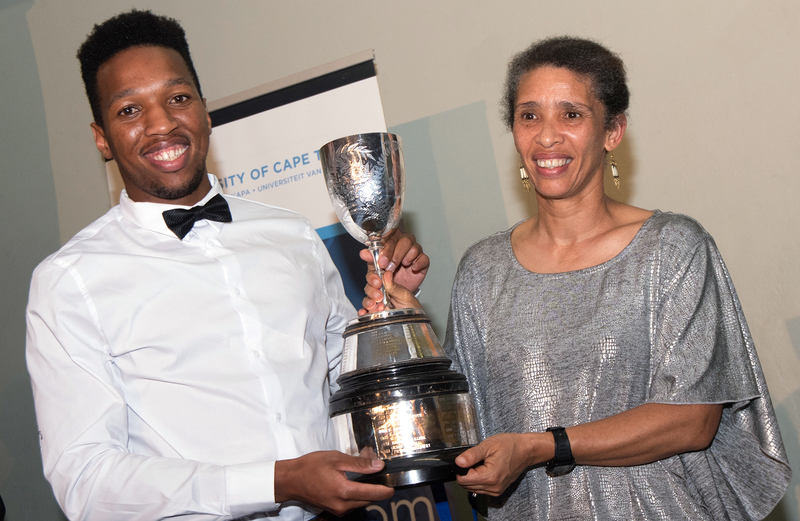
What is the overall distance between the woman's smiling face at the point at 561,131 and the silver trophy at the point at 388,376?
37cm

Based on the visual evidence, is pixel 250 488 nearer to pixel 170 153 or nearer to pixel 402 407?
pixel 402 407

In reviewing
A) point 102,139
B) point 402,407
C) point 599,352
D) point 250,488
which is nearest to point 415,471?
point 402,407

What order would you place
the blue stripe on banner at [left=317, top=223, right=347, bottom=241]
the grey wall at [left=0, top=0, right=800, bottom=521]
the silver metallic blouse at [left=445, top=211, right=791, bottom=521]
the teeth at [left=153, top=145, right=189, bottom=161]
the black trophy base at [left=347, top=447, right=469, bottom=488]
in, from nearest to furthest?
the black trophy base at [left=347, top=447, right=469, bottom=488]
the silver metallic blouse at [left=445, top=211, right=791, bottom=521]
the teeth at [left=153, top=145, right=189, bottom=161]
the grey wall at [left=0, top=0, right=800, bottom=521]
the blue stripe on banner at [left=317, top=223, right=347, bottom=241]

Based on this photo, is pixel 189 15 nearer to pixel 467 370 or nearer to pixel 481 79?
pixel 481 79

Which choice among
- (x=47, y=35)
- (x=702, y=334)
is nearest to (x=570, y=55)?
(x=702, y=334)

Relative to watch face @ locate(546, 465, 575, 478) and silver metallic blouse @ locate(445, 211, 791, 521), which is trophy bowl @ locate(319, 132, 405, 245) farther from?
watch face @ locate(546, 465, 575, 478)

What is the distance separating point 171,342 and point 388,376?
20.0 inches

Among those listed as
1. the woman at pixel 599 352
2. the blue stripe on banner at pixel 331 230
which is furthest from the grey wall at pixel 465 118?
the woman at pixel 599 352

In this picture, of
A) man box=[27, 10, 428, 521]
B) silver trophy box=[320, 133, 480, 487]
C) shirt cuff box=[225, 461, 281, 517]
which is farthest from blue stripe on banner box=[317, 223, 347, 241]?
shirt cuff box=[225, 461, 281, 517]

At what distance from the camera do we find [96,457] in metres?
1.43

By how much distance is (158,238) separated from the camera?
5.52ft

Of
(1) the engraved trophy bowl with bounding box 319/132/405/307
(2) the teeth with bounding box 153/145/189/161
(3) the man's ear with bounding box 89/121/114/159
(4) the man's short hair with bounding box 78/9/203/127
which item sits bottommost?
(1) the engraved trophy bowl with bounding box 319/132/405/307

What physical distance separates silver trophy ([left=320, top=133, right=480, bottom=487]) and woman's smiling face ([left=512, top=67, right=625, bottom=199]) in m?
0.37

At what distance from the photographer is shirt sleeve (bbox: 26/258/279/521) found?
4.66 ft
